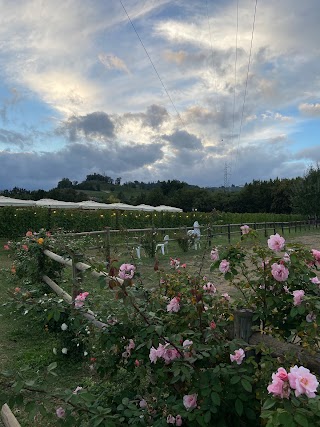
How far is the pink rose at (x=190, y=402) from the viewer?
1504 mm

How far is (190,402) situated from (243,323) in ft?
1.36

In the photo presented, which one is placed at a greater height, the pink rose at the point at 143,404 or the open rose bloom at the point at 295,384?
the open rose bloom at the point at 295,384

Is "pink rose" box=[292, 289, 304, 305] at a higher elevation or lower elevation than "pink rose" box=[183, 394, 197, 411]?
higher

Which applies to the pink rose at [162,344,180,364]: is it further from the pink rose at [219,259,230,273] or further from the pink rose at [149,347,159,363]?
the pink rose at [219,259,230,273]

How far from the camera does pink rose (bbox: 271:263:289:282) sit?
165 centimetres

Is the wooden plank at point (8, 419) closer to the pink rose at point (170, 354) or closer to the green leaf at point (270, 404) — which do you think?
the pink rose at point (170, 354)

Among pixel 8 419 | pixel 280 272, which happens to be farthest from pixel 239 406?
pixel 8 419

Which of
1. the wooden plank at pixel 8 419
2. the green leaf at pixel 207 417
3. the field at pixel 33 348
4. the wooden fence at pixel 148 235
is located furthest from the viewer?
the field at pixel 33 348

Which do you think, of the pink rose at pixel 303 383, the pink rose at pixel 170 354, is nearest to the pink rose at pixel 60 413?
the pink rose at pixel 170 354

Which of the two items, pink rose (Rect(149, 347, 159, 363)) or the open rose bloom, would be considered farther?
pink rose (Rect(149, 347, 159, 363))

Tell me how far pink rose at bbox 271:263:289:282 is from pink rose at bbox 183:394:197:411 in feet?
1.92

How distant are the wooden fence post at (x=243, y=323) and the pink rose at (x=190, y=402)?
1.17ft

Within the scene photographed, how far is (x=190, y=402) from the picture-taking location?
1510 millimetres

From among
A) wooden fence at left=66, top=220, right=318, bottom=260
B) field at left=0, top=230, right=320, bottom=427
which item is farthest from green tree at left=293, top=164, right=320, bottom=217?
field at left=0, top=230, right=320, bottom=427
